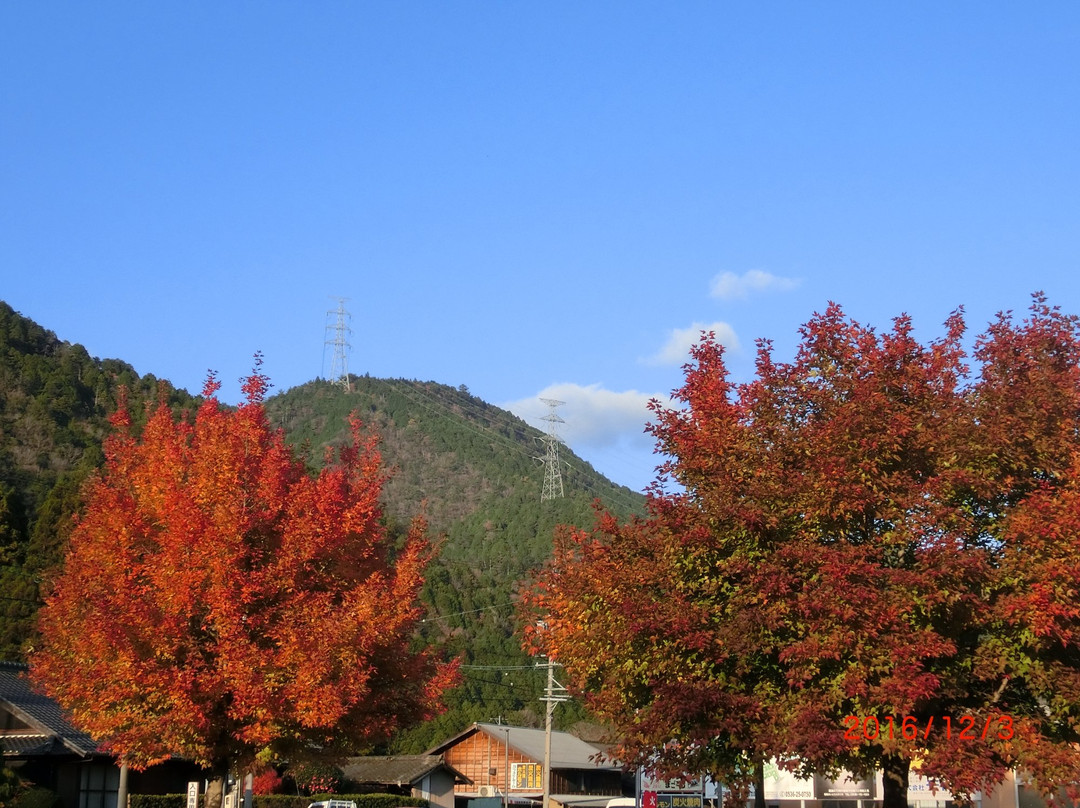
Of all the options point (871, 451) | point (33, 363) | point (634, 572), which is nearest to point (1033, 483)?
point (871, 451)

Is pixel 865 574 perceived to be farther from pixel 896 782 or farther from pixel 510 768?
pixel 510 768

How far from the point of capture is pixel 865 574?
14.1 m

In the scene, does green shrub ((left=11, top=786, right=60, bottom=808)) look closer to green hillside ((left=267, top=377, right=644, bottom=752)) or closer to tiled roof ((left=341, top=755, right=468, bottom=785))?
green hillside ((left=267, top=377, right=644, bottom=752))

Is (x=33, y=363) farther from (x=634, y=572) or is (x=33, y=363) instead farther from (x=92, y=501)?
(x=634, y=572)

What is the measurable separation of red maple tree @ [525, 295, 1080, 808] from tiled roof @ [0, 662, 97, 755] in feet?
67.2

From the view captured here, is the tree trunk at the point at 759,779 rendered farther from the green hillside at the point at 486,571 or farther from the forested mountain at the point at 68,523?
the green hillside at the point at 486,571

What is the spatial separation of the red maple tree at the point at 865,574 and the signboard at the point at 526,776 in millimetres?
53953

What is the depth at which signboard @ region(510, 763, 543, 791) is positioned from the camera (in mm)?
67938

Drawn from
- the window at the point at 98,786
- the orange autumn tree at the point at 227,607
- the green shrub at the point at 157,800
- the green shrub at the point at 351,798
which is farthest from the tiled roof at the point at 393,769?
the orange autumn tree at the point at 227,607

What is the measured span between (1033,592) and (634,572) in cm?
547

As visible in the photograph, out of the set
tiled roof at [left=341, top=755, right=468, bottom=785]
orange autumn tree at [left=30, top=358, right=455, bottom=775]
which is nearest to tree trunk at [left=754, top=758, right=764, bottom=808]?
orange autumn tree at [left=30, top=358, right=455, bottom=775]

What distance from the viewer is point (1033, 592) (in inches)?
537

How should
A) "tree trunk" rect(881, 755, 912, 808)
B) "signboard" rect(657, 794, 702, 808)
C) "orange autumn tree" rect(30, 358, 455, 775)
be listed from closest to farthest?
"tree trunk" rect(881, 755, 912, 808)
"signboard" rect(657, 794, 702, 808)
"orange autumn tree" rect(30, 358, 455, 775)
